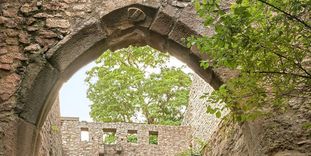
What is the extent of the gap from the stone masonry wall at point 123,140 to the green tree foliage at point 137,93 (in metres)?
1.63

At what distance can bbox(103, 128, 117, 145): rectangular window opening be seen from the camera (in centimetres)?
1480

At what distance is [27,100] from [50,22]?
691mm

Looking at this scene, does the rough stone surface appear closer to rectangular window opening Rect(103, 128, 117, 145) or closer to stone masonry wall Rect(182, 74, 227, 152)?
stone masonry wall Rect(182, 74, 227, 152)

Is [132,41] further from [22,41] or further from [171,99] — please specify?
[171,99]

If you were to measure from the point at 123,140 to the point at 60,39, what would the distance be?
36.5 ft

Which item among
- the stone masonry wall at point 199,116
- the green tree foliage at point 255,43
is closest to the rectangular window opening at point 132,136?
the stone masonry wall at point 199,116

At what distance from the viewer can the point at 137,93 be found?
1656 cm

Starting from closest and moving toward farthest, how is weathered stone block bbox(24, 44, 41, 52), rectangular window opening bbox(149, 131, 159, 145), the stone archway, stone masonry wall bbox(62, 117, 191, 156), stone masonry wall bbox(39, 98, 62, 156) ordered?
1. the stone archway
2. weathered stone block bbox(24, 44, 41, 52)
3. stone masonry wall bbox(39, 98, 62, 156)
4. stone masonry wall bbox(62, 117, 191, 156)
5. rectangular window opening bbox(149, 131, 159, 145)

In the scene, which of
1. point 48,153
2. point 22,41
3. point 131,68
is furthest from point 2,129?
point 131,68

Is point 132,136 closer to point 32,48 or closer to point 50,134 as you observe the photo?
point 50,134

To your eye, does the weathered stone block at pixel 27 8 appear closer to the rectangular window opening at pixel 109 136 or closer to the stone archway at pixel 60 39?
the stone archway at pixel 60 39

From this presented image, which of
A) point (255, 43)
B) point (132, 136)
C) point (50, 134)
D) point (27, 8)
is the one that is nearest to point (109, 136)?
point (132, 136)

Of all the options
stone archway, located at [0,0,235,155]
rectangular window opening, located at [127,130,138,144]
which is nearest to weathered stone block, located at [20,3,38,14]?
stone archway, located at [0,0,235,155]

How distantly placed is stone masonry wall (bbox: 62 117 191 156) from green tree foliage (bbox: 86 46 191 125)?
5.36 feet
